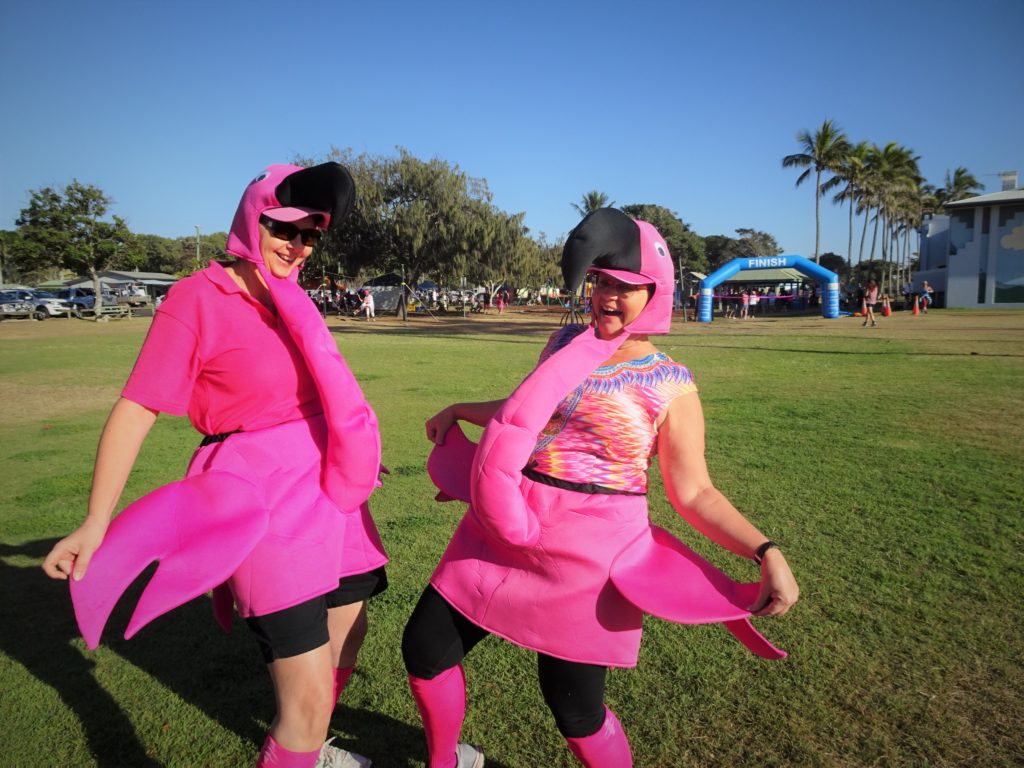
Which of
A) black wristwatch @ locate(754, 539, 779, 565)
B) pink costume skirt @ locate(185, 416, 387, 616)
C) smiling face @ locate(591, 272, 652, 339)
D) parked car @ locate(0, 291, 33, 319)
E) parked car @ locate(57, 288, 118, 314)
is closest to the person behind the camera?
black wristwatch @ locate(754, 539, 779, 565)

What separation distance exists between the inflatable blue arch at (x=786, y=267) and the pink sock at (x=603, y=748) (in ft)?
95.9

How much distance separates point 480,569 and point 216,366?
3.14 feet

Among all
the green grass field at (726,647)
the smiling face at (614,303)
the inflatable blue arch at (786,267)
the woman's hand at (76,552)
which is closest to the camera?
the woman's hand at (76,552)

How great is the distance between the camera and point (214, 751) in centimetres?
264

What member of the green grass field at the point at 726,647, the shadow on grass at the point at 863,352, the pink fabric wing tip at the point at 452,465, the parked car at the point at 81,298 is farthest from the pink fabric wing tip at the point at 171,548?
the parked car at the point at 81,298

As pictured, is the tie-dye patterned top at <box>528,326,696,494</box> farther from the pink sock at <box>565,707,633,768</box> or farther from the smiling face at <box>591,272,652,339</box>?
the pink sock at <box>565,707,633,768</box>

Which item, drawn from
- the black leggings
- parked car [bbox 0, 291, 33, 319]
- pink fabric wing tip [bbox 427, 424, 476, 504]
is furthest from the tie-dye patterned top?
parked car [bbox 0, 291, 33, 319]

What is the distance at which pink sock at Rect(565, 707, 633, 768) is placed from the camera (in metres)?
2.01

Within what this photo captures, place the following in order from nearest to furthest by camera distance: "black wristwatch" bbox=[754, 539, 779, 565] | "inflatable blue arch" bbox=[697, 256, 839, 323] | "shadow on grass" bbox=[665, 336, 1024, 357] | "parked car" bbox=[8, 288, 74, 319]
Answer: "black wristwatch" bbox=[754, 539, 779, 565]
"shadow on grass" bbox=[665, 336, 1024, 357]
"inflatable blue arch" bbox=[697, 256, 839, 323]
"parked car" bbox=[8, 288, 74, 319]

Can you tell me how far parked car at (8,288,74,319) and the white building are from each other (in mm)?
51108

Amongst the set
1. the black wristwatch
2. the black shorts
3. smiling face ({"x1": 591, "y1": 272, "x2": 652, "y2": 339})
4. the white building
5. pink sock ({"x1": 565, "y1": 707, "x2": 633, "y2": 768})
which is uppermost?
the white building

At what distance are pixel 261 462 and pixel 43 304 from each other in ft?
149

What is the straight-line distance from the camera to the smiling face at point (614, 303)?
197cm

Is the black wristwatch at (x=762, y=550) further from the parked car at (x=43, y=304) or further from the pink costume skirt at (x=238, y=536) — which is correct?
the parked car at (x=43, y=304)
